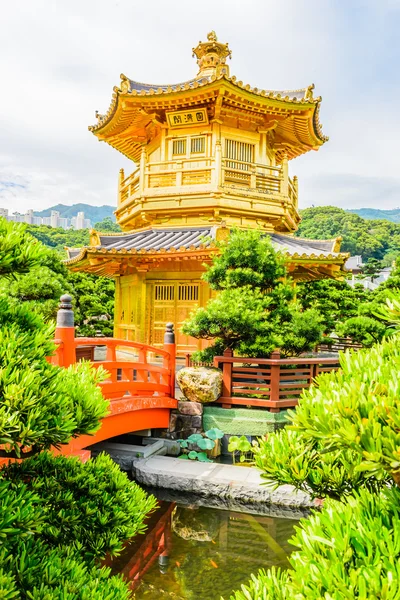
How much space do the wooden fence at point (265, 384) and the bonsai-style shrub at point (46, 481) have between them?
16.6 ft

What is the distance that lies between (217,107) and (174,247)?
4391 mm

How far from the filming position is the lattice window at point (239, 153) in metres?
12.1

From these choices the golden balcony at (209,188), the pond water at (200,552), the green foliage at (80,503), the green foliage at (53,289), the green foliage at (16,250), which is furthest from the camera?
A: the golden balcony at (209,188)

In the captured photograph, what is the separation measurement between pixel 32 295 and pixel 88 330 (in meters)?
8.13

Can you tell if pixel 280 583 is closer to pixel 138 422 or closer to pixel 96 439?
pixel 96 439

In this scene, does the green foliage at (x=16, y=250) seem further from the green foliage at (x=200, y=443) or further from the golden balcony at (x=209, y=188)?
the golden balcony at (x=209, y=188)

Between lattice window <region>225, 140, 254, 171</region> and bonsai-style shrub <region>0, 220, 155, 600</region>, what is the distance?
10526 mm

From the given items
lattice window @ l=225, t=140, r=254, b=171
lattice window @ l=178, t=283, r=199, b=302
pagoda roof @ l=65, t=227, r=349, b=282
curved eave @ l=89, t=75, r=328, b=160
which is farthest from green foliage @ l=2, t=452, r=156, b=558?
lattice window @ l=225, t=140, r=254, b=171

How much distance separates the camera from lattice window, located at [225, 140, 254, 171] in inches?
476

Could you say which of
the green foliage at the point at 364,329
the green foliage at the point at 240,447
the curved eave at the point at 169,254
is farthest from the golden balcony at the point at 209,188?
the green foliage at the point at 240,447

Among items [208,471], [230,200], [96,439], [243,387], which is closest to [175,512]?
[208,471]

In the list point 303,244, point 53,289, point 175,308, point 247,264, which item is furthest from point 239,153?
point 53,289

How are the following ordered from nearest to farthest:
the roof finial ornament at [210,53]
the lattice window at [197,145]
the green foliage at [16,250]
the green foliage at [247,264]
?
the green foliage at [16,250] → the green foliage at [247,264] → the lattice window at [197,145] → the roof finial ornament at [210,53]

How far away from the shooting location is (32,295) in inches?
365
